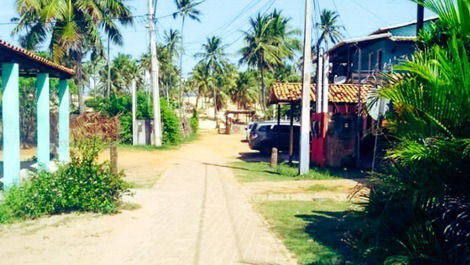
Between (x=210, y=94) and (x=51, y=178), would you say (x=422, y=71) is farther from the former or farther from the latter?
(x=210, y=94)

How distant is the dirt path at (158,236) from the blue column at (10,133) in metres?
2.19

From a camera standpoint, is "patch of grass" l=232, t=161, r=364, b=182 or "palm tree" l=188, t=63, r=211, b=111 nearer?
"patch of grass" l=232, t=161, r=364, b=182

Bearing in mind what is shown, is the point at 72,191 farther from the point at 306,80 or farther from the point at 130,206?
the point at 306,80

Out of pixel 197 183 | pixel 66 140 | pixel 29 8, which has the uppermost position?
pixel 29 8

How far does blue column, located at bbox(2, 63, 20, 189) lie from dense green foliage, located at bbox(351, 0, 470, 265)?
26.6ft

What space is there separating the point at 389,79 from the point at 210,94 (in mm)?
63145

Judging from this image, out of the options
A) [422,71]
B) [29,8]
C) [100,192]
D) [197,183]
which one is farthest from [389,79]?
[29,8]

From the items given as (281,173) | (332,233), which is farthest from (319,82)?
(332,233)

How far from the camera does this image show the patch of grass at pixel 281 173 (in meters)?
14.9

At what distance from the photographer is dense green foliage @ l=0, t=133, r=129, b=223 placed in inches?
328

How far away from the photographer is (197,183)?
1373 cm

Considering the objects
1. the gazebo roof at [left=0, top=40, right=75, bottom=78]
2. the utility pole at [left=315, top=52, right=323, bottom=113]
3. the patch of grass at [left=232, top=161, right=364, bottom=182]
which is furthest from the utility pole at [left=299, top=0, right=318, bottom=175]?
the gazebo roof at [left=0, top=40, right=75, bottom=78]

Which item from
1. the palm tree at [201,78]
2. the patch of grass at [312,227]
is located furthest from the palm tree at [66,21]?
the palm tree at [201,78]

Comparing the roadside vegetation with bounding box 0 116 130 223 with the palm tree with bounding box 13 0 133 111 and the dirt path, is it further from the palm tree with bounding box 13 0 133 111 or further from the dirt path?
the palm tree with bounding box 13 0 133 111
